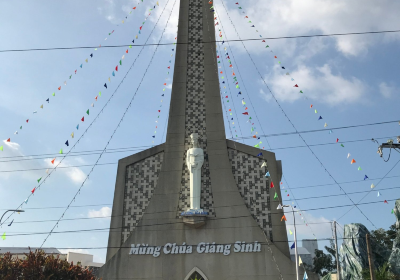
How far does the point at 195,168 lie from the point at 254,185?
13.0 ft

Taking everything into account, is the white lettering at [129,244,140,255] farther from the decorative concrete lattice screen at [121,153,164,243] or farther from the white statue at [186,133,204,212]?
the white statue at [186,133,204,212]

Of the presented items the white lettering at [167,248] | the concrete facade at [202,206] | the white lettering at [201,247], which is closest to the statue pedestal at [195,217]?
the concrete facade at [202,206]

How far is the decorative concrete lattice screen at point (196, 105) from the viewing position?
26141 millimetres

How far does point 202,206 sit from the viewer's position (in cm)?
2573

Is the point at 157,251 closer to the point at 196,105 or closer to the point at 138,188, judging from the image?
the point at 138,188

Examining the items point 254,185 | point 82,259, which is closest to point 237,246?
point 254,185

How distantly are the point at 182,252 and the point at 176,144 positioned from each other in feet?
23.6

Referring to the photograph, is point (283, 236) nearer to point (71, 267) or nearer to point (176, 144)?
point (176, 144)

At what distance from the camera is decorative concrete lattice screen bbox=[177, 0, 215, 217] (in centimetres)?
2614

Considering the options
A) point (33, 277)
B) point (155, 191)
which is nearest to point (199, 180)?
point (155, 191)

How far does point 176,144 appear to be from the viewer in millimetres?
27641

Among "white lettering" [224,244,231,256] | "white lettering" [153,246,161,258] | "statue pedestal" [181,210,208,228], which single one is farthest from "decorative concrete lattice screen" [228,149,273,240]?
"white lettering" [153,246,161,258]

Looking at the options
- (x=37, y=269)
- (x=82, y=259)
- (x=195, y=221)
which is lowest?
(x=37, y=269)

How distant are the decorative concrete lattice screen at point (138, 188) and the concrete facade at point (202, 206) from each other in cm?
7
